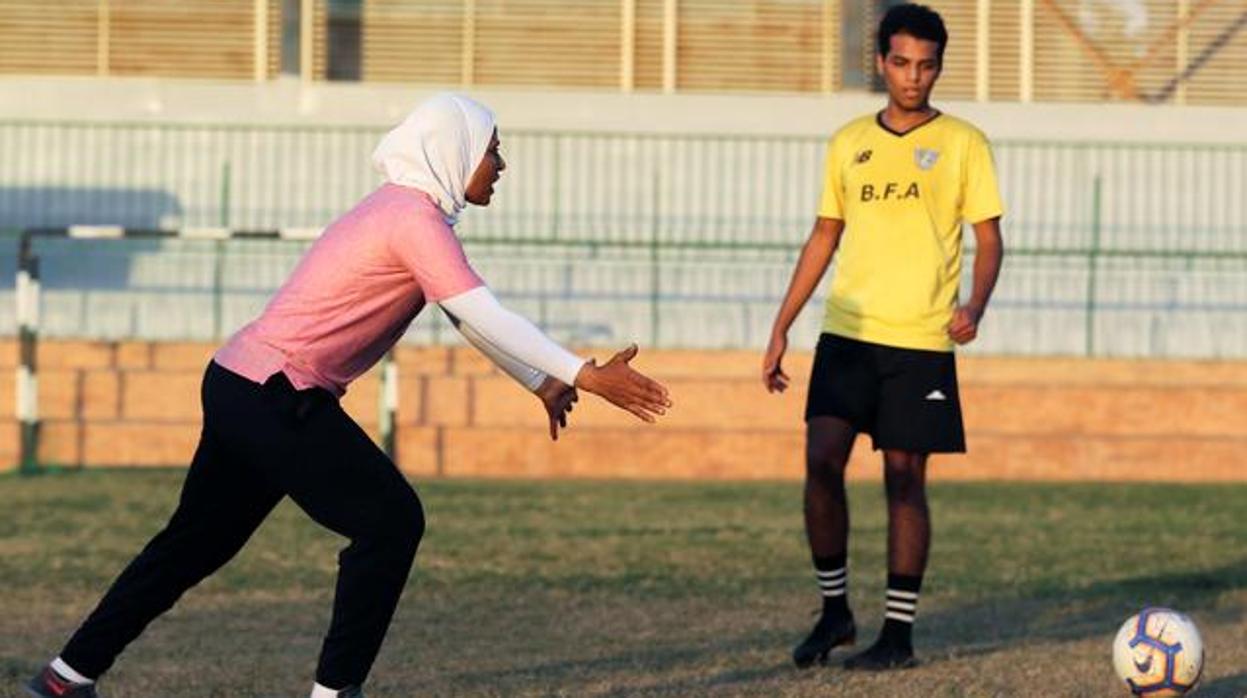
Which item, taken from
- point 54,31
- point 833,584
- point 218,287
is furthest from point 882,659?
point 54,31

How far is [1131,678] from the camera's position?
8250 millimetres

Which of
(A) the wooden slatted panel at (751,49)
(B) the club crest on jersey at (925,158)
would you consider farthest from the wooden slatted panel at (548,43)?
(B) the club crest on jersey at (925,158)

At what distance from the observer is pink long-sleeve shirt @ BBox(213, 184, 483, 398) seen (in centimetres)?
695

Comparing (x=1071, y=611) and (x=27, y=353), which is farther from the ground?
(x=27, y=353)

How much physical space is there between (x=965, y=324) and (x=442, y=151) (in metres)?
2.81

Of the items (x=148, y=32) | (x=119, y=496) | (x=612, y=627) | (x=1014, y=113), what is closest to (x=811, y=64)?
(x=1014, y=113)

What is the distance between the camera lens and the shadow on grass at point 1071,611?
417 inches

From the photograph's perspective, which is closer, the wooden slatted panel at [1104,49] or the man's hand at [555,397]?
the man's hand at [555,397]

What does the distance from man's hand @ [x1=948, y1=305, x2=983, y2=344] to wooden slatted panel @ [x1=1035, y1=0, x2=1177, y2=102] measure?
1916 centimetres

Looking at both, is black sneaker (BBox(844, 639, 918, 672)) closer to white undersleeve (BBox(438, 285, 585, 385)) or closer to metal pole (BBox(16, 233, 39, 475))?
white undersleeve (BBox(438, 285, 585, 385))

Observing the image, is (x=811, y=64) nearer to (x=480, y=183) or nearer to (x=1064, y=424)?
(x=1064, y=424)

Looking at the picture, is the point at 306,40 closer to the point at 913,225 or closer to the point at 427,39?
the point at 427,39

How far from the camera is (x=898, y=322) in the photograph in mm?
9344

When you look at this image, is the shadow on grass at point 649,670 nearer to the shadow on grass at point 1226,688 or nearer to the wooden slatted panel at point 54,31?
the shadow on grass at point 1226,688
